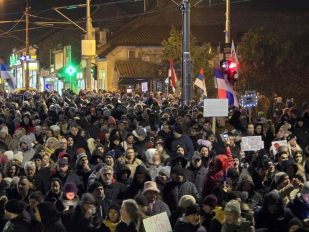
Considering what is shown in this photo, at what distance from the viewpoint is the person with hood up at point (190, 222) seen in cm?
905

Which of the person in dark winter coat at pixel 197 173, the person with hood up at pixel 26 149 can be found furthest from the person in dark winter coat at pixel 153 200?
the person with hood up at pixel 26 149

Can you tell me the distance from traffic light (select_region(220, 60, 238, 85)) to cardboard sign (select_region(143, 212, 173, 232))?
639 inches

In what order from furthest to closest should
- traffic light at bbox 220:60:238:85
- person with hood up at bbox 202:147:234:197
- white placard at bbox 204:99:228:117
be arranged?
traffic light at bbox 220:60:238:85
white placard at bbox 204:99:228:117
person with hood up at bbox 202:147:234:197

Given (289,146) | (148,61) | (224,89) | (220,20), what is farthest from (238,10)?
(289,146)

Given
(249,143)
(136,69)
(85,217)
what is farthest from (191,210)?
(136,69)

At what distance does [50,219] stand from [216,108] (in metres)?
9.73

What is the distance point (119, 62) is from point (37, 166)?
A: 55.7m

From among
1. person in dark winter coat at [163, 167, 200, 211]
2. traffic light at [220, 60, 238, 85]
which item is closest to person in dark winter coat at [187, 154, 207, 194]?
person in dark winter coat at [163, 167, 200, 211]

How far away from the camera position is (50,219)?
932 centimetres

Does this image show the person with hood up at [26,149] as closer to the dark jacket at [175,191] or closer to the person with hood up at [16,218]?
the dark jacket at [175,191]

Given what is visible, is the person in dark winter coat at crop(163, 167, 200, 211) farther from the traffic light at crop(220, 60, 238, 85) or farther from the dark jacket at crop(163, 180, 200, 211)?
the traffic light at crop(220, 60, 238, 85)

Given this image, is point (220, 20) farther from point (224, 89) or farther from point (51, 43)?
point (224, 89)

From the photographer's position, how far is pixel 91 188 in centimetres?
1119

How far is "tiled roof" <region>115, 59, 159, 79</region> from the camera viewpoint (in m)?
65.9
